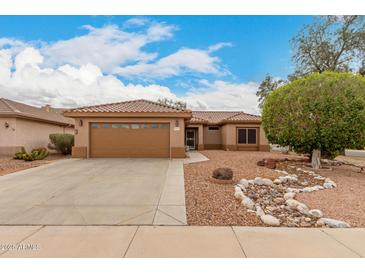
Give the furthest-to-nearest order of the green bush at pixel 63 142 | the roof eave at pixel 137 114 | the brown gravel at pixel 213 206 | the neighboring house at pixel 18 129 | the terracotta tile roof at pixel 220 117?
the terracotta tile roof at pixel 220 117 → the green bush at pixel 63 142 → the neighboring house at pixel 18 129 → the roof eave at pixel 137 114 → the brown gravel at pixel 213 206

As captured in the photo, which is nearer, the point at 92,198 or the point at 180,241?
the point at 180,241

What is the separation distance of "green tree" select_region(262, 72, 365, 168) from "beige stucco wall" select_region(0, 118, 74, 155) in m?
16.2

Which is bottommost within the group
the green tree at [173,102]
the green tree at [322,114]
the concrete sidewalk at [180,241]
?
the concrete sidewalk at [180,241]

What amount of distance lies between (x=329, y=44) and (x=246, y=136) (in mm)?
10132

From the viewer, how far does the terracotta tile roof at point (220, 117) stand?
19748mm

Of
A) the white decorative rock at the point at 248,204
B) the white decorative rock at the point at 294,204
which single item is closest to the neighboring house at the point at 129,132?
the white decorative rock at the point at 248,204

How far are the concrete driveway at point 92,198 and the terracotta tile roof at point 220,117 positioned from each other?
12.2 meters

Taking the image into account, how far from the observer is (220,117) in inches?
942

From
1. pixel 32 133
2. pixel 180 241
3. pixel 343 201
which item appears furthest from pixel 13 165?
pixel 343 201

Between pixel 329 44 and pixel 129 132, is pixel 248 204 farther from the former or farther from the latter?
pixel 329 44

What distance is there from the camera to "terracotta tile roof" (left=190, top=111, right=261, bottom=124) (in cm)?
1975

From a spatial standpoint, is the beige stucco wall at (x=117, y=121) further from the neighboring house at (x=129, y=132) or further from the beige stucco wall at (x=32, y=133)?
the beige stucco wall at (x=32, y=133)
